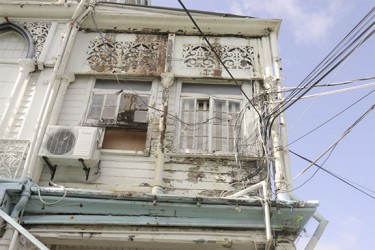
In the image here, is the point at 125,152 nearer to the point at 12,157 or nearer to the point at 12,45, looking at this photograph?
the point at 12,157

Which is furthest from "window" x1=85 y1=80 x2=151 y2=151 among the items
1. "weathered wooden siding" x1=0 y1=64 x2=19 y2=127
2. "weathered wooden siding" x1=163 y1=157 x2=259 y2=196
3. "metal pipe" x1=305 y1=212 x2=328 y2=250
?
"metal pipe" x1=305 y1=212 x2=328 y2=250

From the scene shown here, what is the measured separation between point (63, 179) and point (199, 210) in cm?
259

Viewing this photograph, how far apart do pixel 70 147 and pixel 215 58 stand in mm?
3698

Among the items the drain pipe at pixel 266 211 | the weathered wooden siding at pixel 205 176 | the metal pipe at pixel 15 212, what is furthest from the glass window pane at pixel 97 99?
the drain pipe at pixel 266 211

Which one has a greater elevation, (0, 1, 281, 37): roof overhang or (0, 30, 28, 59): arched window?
(0, 1, 281, 37): roof overhang

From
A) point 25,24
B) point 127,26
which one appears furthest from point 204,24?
point 25,24

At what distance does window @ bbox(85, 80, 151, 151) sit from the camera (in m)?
7.50

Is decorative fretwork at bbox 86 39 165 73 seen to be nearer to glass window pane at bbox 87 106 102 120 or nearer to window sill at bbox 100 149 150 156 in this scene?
glass window pane at bbox 87 106 102 120

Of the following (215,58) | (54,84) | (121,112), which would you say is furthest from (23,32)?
(215,58)

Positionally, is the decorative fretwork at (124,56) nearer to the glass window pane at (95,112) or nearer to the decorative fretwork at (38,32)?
the glass window pane at (95,112)

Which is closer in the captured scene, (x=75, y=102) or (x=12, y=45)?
(x=75, y=102)

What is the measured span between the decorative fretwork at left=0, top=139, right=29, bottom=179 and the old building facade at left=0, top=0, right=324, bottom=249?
24mm

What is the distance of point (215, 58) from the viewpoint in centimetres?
848

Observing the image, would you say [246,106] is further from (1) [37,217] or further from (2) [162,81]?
(1) [37,217]
